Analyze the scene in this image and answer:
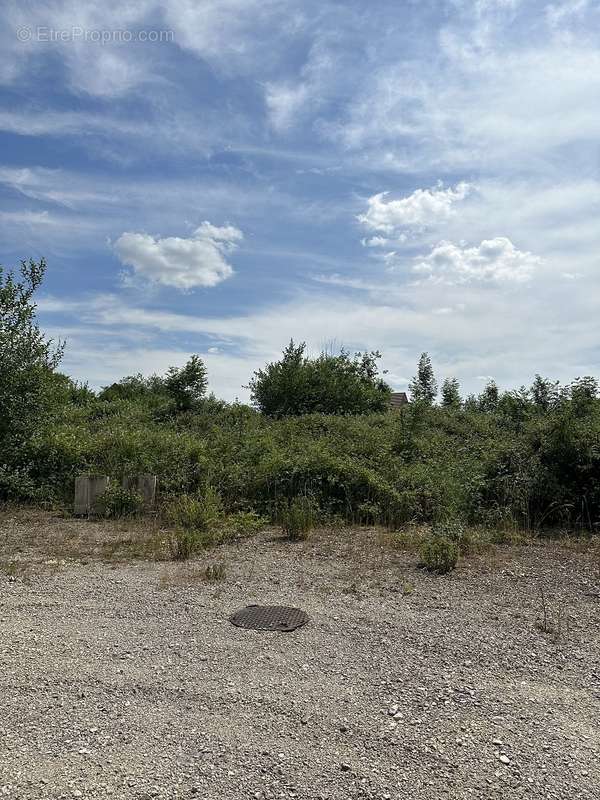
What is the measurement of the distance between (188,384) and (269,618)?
17.5 m

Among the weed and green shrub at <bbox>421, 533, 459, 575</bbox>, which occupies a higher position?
green shrub at <bbox>421, 533, 459, 575</bbox>

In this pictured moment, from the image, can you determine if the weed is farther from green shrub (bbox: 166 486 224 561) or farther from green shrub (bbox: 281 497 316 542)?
green shrub (bbox: 281 497 316 542)

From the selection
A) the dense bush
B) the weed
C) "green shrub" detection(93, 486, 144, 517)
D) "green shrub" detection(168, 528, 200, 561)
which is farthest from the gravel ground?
"green shrub" detection(93, 486, 144, 517)

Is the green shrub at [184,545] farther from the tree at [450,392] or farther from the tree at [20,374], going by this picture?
the tree at [450,392]

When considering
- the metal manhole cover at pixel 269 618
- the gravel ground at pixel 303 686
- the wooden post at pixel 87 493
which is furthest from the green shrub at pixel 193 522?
the metal manhole cover at pixel 269 618

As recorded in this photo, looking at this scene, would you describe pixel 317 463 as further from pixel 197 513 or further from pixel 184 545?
pixel 184 545

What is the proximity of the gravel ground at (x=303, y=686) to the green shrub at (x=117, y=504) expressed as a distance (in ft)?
11.9

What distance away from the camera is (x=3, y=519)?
31.6 feet

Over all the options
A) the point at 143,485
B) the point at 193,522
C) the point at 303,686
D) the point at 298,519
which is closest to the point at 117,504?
the point at 143,485

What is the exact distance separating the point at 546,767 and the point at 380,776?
0.79m

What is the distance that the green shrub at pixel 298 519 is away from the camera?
327 inches

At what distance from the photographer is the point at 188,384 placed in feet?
71.3

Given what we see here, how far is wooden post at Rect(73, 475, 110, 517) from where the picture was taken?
10109mm

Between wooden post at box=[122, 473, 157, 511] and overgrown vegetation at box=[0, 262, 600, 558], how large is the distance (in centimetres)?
28
